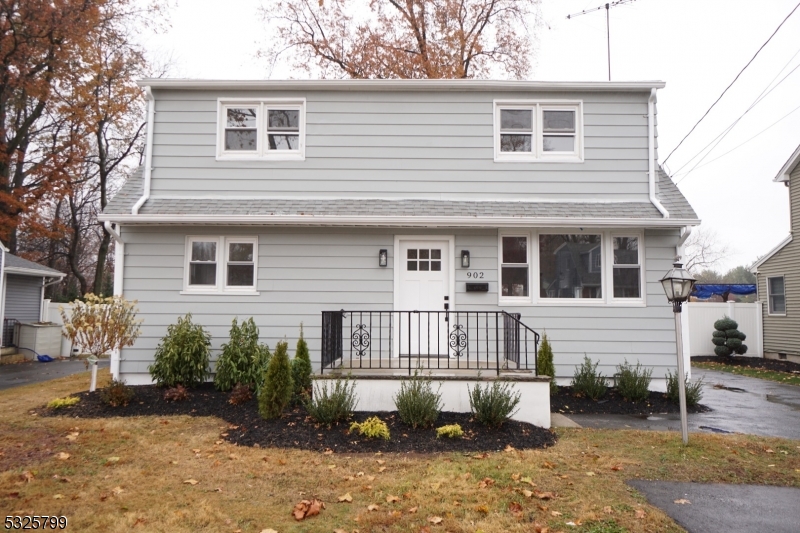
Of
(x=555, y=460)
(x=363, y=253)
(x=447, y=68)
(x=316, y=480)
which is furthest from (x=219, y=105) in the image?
(x=447, y=68)

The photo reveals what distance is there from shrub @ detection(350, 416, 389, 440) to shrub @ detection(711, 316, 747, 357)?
14.6m

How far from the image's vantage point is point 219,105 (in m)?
9.20

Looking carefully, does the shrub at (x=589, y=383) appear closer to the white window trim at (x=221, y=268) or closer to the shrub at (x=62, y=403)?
the white window trim at (x=221, y=268)

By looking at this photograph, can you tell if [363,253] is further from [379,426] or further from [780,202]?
[780,202]

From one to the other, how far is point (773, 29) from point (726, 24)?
341 cm

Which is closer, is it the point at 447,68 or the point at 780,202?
the point at 447,68

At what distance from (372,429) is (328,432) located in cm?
59

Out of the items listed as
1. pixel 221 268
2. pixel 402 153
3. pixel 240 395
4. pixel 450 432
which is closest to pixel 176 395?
pixel 240 395

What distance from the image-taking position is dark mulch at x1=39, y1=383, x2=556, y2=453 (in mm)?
5477

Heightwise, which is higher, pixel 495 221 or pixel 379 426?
pixel 495 221

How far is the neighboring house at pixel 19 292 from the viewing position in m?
15.7

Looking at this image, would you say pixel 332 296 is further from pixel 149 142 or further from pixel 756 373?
pixel 756 373

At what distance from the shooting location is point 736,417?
7250mm

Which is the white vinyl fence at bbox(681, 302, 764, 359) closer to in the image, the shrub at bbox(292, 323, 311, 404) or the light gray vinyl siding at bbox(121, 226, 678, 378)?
the light gray vinyl siding at bbox(121, 226, 678, 378)
